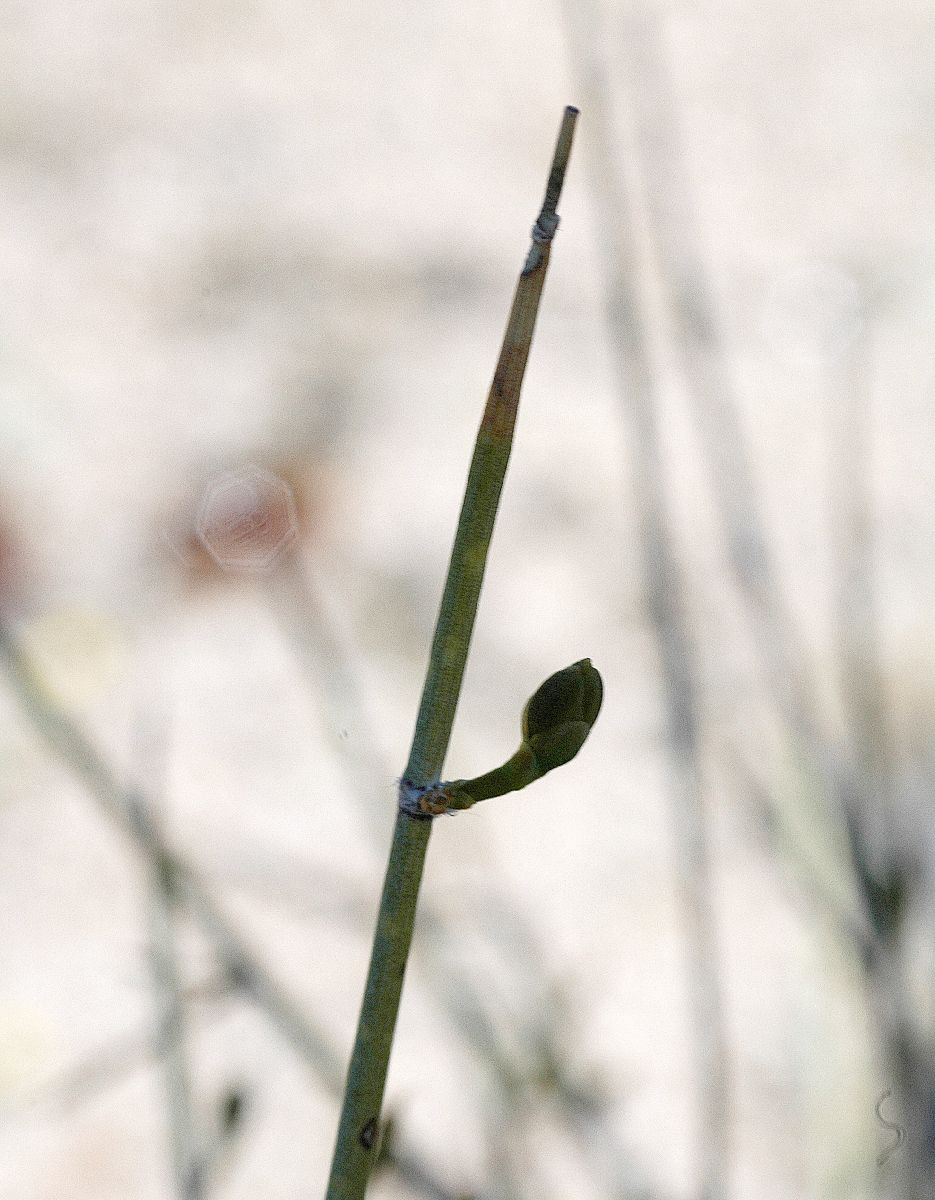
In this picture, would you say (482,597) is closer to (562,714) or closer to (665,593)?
(665,593)

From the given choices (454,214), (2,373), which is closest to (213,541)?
(2,373)

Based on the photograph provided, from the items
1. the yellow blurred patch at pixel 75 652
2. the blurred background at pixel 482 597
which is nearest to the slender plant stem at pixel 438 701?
the blurred background at pixel 482 597

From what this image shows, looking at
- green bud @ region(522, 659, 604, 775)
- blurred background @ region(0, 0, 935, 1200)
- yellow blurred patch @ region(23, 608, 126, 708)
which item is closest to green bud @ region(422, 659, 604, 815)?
green bud @ region(522, 659, 604, 775)

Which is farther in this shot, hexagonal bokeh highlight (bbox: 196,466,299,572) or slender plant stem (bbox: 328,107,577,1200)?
hexagonal bokeh highlight (bbox: 196,466,299,572)

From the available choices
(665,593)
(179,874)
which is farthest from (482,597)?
(179,874)

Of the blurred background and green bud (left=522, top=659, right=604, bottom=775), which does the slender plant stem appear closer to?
green bud (left=522, top=659, right=604, bottom=775)
